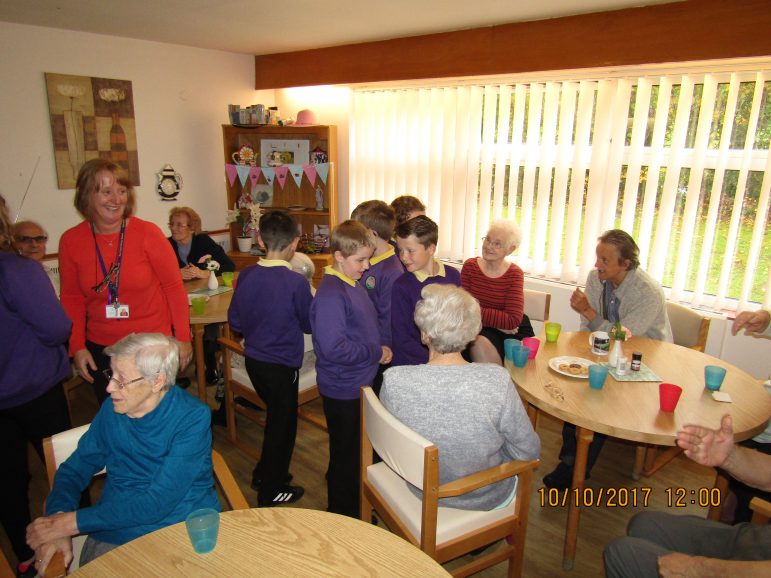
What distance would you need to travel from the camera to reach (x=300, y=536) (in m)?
1.37

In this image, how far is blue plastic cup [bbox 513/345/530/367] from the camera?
7.79ft

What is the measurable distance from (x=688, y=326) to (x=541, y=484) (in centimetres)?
129

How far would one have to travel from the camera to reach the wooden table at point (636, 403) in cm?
189

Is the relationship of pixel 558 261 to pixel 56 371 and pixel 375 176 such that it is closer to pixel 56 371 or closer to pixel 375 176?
pixel 375 176

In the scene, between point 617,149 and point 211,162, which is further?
point 211,162

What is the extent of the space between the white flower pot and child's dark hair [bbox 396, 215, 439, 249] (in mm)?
3262

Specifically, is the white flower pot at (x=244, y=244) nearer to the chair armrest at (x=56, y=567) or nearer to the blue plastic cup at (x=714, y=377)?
the chair armrest at (x=56, y=567)

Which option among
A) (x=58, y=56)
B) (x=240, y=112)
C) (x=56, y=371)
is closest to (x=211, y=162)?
(x=240, y=112)

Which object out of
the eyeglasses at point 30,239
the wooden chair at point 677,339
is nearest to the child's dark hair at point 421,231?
the wooden chair at point 677,339

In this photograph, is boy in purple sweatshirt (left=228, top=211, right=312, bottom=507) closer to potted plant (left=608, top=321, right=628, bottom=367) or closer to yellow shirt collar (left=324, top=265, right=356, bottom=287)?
yellow shirt collar (left=324, top=265, right=356, bottom=287)

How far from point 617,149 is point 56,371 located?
3686mm

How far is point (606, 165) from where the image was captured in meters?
3.80

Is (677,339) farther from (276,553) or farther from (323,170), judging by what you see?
(323,170)
